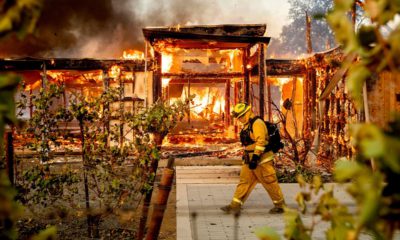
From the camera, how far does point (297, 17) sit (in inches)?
2633

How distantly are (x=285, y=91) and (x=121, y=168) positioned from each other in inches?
676

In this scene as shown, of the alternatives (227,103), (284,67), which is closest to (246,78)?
(284,67)

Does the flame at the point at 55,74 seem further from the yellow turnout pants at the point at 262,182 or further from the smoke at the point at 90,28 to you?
the yellow turnout pants at the point at 262,182

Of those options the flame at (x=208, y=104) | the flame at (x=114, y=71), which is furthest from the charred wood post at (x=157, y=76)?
the flame at (x=208, y=104)

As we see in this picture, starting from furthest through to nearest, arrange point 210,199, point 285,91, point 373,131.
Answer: point 285,91 → point 210,199 → point 373,131

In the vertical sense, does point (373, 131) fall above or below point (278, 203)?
above

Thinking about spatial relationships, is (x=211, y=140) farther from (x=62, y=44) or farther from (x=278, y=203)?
(x=62, y=44)

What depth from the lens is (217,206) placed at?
27.6ft

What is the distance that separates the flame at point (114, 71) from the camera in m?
17.0

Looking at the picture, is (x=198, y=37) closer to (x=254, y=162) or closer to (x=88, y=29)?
(x=254, y=162)

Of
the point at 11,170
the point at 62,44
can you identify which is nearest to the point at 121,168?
the point at 11,170

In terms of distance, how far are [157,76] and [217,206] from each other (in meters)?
8.30

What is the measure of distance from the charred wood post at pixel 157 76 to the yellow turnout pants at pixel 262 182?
7.93 meters

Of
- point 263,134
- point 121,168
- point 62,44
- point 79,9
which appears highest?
point 79,9
